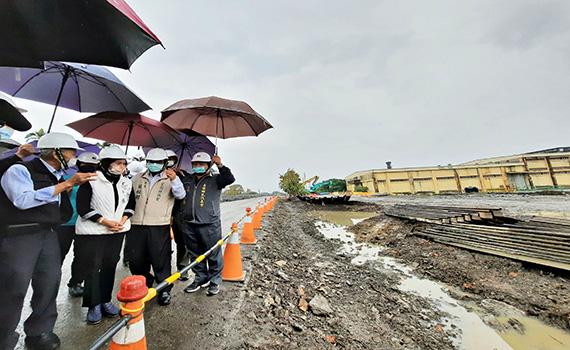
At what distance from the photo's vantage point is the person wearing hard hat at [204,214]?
302 cm

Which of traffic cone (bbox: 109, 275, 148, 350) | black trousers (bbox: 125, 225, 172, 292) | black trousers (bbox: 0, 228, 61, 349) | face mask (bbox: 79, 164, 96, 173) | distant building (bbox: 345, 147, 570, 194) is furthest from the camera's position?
distant building (bbox: 345, 147, 570, 194)

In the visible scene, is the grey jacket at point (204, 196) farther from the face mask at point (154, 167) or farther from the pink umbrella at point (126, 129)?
the pink umbrella at point (126, 129)

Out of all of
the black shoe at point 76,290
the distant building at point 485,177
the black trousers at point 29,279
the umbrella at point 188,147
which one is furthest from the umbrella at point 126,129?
the distant building at point 485,177

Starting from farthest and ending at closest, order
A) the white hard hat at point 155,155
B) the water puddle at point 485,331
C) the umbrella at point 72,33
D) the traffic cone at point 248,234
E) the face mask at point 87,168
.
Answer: the traffic cone at point 248,234, the white hard hat at point 155,155, the water puddle at point 485,331, the face mask at point 87,168, the umbrella at point 72,33

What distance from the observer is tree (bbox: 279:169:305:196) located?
129 feet

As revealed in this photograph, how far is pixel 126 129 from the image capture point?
3.88 metres

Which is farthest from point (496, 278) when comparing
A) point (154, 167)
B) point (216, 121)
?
point (154, 167)

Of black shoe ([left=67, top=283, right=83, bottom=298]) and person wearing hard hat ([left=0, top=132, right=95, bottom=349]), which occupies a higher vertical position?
person wearing hard hat ([left=0, top=132, right=95, bottom=349])

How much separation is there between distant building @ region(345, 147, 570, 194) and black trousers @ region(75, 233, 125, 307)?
46.0 m

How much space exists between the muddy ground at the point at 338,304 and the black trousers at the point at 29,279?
89 centimetres

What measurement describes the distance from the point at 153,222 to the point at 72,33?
6.63 ft

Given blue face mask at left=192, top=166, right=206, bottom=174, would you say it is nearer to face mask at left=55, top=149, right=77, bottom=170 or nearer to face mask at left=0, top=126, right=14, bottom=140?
face mask at left=55, top=149, right=77, bottom=170

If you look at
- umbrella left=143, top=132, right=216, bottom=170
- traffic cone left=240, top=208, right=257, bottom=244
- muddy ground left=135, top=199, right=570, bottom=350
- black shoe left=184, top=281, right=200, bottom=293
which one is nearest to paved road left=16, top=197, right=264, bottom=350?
muddy ground left=135, top=199, right=570, bottom=350

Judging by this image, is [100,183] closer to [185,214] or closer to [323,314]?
[185,214]
